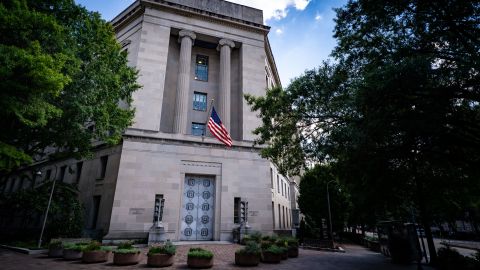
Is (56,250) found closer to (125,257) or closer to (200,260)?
(125,257)

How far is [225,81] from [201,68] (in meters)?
3.59

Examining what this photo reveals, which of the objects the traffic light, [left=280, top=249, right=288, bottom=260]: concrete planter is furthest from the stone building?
[left=280, top=249, right=288, bottom=260]: concrete planter

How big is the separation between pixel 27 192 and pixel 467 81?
2616cm

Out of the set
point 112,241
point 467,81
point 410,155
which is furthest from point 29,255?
point 467,81

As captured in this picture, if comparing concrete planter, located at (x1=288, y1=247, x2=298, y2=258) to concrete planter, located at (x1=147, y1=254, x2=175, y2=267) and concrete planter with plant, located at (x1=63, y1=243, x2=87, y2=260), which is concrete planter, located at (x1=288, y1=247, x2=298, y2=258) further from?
concrete planter with plant, located at (x1=63, y1=243, x2=87, y2=260)

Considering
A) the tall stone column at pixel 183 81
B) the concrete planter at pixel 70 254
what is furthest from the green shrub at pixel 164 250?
the tall stone column at pixel 183 81

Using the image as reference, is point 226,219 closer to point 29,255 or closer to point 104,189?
point 104,189

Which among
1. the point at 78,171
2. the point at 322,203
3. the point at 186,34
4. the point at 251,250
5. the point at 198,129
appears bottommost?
the point at 251,250

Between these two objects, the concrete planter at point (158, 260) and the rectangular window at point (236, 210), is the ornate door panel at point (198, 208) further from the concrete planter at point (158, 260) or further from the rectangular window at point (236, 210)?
the concrete planter at point (158, 260)

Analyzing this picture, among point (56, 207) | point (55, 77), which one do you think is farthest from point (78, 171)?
point (55, 77)

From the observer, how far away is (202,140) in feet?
72.4

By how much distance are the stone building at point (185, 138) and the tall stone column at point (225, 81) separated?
0.34 ft

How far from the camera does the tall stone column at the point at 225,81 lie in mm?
23777

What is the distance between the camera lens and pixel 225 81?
82.0ft
